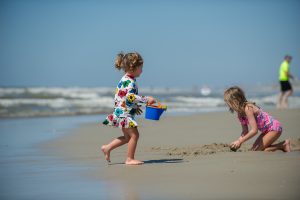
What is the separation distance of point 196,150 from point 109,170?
186cm

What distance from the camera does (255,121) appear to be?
6.16 m

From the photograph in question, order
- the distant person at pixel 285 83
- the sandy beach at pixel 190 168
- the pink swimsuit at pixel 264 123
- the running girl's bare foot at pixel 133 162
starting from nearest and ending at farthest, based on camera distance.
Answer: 1. the sandy beach at pixel 190 168
2. the running girl's bare foot at pixel 133 162
3. the pink swimsuit at pixel 264 123
4. the distant person at pixel 285 83

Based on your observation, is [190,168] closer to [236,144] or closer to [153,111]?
[153,111]

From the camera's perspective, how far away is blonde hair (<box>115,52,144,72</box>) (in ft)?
19.3

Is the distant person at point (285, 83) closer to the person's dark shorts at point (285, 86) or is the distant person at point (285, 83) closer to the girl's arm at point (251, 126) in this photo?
the person's dark shorts at point (285, 86)

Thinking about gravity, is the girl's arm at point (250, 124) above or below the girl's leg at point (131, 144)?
above

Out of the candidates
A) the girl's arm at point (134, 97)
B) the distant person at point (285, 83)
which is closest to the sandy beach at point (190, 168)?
the girl's arm at point (134, 97)

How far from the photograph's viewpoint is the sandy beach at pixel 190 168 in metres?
4.04

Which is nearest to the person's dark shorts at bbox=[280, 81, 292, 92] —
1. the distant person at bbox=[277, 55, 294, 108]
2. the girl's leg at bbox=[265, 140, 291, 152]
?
the distant person at bbox=[277, 55, 294, 108]

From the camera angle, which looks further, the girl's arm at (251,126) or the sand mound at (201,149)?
the sand mound at (201,149)

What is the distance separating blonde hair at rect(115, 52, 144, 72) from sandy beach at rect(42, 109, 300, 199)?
111 centimetres

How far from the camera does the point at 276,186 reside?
4.09m

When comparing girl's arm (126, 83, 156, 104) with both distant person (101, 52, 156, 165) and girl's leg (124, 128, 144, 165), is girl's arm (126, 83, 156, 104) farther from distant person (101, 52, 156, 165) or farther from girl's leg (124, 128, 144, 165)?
girl's leg (124, 128, 144, 165)

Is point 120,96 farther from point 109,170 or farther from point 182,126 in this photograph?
→ point 182,126
